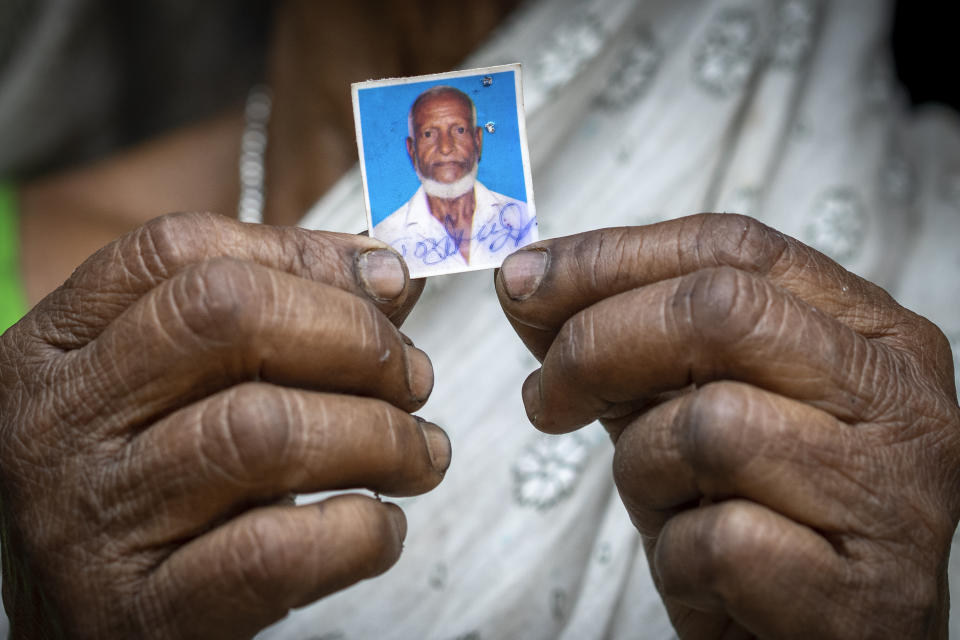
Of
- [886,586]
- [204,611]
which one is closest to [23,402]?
[204,611]

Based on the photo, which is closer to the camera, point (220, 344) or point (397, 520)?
point (220, 344)

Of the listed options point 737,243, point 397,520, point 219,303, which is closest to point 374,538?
point 397,520

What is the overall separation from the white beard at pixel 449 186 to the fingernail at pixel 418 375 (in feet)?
0.69

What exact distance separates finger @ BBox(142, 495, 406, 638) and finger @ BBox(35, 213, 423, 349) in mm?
269

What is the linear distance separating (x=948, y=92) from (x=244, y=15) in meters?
2.15

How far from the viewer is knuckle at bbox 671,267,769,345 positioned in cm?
83

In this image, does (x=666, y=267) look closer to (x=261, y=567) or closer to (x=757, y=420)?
(x=757, y=420)

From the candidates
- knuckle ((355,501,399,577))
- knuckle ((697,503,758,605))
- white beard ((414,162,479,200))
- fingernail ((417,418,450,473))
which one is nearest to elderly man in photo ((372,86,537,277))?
white beard ((414,162,479,200))

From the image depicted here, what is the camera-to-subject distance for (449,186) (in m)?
1.01

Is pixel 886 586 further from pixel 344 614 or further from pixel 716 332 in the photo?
A: pixel 344 614

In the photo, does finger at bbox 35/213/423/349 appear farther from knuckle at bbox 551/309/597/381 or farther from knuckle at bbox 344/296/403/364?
knuckle at bbox 551/309/597/381

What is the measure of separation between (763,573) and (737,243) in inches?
14.9

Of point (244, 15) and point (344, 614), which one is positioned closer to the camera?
point (344, 614)

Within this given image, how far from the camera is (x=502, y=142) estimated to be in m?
1.02
